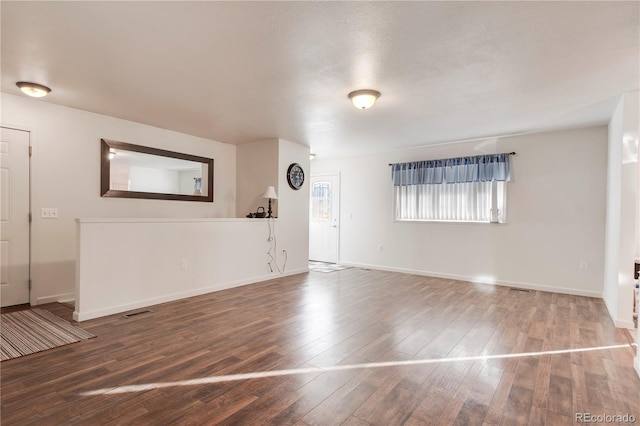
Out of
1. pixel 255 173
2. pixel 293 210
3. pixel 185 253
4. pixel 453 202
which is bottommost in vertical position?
pixel 185 253

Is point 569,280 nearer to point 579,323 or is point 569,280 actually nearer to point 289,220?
point 579,323

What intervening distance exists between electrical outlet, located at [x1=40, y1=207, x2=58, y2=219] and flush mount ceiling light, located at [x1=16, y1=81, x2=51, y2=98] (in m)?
1.36

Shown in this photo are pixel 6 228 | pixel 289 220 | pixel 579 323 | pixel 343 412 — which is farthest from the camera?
pixel 289 220

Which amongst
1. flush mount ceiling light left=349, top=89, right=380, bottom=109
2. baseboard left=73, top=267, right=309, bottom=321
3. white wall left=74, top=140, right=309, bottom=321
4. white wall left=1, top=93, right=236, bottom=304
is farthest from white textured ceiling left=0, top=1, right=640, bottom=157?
baseboard left=73, top=267, right=309, bottom=321

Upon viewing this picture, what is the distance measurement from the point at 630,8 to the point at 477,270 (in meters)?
4.22

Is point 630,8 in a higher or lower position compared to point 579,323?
higher

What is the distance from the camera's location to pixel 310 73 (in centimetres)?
296

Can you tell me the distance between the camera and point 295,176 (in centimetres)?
593

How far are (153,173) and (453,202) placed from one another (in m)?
4.98

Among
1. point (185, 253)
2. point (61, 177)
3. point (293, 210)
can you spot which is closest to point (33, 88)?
point (61, 177)

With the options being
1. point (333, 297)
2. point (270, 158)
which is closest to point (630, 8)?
point (333, 297)

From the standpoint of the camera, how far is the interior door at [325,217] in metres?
7.32

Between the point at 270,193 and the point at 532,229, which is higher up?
the point at 270,193

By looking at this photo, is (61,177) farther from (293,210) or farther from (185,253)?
(293,210)
